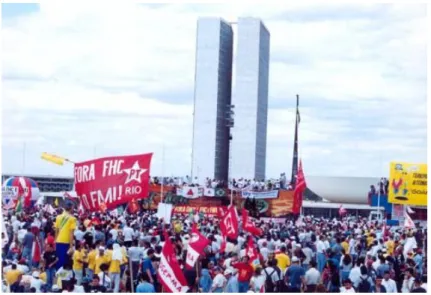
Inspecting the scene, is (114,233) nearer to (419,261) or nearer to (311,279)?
(311,279)

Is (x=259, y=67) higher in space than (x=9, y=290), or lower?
higher

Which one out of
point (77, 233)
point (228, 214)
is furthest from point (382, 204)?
point (77, 233)

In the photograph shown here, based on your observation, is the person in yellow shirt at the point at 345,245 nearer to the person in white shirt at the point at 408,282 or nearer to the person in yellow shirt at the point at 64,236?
the person in white shirt at the point at 408,282

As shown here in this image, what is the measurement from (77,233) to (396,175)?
10333 mm

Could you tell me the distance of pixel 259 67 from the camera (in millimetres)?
44531

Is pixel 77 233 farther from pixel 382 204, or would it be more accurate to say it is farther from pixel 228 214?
pixel 382 204

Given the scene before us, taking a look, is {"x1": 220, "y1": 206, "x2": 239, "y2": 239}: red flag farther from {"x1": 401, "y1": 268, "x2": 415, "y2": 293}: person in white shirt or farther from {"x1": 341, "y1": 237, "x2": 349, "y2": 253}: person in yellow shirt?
{"x1": 401, "y1": 268, "x2": 415, "y2": 293}: person in white shirt

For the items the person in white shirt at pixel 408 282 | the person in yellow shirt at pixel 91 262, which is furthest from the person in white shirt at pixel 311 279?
the person in yellow shirt at pixel 91 262

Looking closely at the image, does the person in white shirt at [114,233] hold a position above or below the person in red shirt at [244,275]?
above

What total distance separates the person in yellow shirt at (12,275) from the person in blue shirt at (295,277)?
3656 mm

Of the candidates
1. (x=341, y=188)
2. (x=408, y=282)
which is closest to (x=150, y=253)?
(x=408, y=282)

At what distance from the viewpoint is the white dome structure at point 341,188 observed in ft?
143

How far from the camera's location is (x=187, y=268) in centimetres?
1146

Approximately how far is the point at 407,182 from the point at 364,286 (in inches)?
408
